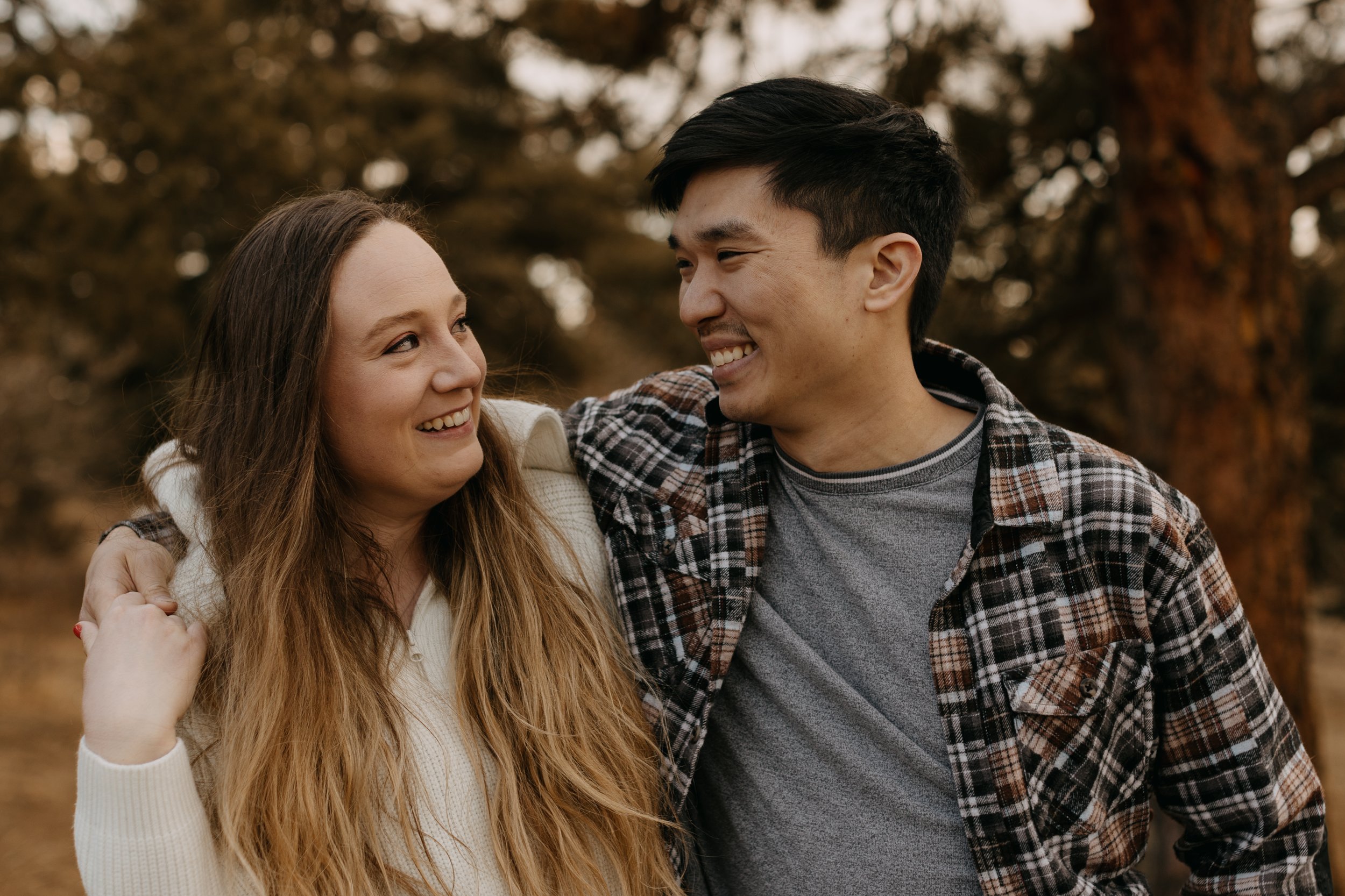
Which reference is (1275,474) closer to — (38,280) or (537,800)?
(537,800)

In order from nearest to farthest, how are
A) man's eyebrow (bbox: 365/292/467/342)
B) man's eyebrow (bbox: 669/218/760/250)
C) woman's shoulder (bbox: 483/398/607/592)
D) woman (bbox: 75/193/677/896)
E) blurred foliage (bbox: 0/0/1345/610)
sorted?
woman (bbox: 75/193/677/896) < man's eyebrow (bbox: 365/292/467/342) < man's eyebrow (bbox: 669/218/760/250) < woman's shoulder (bbox: 483/398/607/592) < blurred foliage (bbox: 0/0/1345/610)

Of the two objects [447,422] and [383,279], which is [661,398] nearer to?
[447,422]

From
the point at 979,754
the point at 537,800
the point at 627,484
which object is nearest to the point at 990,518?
the point at 979,754

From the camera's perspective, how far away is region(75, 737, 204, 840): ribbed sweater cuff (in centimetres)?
159

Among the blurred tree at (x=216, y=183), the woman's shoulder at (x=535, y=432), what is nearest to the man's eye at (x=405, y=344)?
the woman's shoulder at (x=535, y=432)

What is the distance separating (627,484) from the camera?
2.20 meters

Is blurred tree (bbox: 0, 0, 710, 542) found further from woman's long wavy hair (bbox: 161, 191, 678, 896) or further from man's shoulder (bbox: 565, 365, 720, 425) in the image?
woman's long wavy hair (bbox: 161, 191, 678, 896)

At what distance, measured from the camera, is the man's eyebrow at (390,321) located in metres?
1.93

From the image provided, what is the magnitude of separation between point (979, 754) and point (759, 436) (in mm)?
772

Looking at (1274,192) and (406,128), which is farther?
(406,128)

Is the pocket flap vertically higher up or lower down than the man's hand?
lower down

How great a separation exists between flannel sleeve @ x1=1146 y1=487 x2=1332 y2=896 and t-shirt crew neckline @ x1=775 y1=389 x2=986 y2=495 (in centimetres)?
38

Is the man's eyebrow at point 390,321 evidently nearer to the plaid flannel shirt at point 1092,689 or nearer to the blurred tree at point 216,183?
the plaid flannel shirt at point 1092,689

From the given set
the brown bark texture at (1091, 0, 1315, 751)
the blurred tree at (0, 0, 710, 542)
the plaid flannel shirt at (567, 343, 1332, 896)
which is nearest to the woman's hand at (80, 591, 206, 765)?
the plaid flannel shirt at (567, 343, 1332, 896)
